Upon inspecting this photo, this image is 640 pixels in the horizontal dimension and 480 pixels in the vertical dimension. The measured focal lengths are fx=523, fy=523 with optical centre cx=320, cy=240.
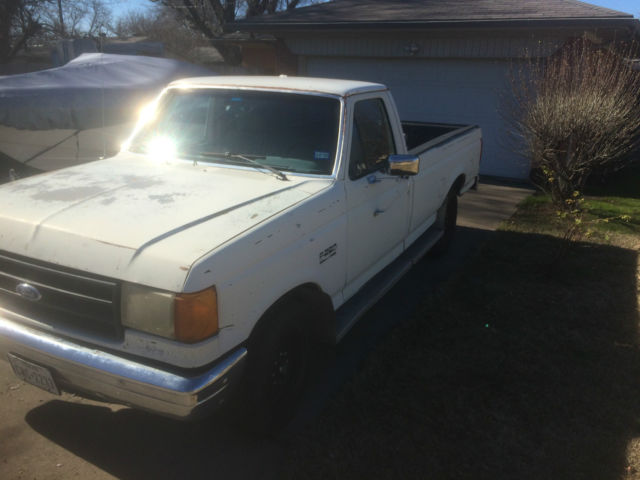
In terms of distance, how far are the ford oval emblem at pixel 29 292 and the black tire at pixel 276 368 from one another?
3.67ft

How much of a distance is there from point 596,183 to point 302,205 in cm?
967

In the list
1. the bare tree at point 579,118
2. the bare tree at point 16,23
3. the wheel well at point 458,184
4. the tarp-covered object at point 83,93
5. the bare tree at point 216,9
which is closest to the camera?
the wheel well at point 458,184

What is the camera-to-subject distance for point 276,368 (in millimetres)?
3059

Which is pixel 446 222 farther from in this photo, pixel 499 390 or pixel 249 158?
pixel 249 158

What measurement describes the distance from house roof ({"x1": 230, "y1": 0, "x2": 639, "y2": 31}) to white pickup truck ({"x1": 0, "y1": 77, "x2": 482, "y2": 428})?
21.5 feet

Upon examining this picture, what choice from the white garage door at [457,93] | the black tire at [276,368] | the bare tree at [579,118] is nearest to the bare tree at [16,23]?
the white garage door at [457,93]

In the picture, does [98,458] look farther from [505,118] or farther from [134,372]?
[505,118]

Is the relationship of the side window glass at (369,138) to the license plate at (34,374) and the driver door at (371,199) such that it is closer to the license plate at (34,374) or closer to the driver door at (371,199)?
the driver door at (371,199)

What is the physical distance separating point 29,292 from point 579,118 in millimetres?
7732

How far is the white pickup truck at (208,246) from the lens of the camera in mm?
2412

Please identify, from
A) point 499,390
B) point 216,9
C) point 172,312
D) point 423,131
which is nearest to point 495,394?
point 499,390

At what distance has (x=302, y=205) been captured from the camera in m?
3.05

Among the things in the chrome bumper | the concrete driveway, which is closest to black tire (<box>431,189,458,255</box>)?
the concrete driveway

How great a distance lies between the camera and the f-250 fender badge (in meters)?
3.22
